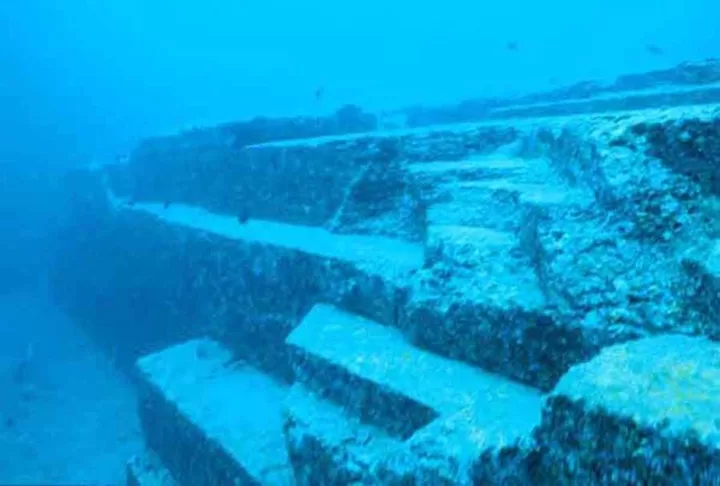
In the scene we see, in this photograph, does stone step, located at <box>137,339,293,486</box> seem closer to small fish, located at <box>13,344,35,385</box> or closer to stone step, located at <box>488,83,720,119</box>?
stone step, located at <box>488,83,720,119</box>

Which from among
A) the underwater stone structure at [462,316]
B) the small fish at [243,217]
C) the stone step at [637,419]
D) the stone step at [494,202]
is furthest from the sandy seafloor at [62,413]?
the stone step at [637,419]

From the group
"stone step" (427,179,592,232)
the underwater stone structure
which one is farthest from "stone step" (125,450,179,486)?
"stone step" (427,179,592,232)

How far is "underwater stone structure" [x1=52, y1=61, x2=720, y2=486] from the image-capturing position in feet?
6.62

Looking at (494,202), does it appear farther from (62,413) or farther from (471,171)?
(62,413)

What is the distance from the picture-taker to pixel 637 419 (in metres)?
1.74

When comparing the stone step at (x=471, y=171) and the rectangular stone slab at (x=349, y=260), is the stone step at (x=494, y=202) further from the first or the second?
the rectangular stone slab at (x=349, y=260)

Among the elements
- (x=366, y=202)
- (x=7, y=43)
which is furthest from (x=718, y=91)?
(x=7, y=43)

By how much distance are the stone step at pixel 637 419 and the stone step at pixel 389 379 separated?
828mm

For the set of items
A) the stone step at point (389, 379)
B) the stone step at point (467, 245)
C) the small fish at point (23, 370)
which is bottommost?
the small fish at point (23, 370)

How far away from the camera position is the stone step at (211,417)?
492cm

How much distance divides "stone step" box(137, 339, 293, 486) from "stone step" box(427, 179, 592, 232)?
2540 mm

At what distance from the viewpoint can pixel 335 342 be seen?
14.6 ft

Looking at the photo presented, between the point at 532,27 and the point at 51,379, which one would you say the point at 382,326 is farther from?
the point at 532,27

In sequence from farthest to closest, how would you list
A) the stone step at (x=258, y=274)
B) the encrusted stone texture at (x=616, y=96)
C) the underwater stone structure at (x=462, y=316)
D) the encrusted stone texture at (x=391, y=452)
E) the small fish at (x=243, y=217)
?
the small fish at (x=243, y=217), the encrusted stone texture at (x=616, y=96), the stone step at (x=258, y=274), the encrusted stone texture at (x=391, y=452), the underwater stone structure at (x=462, y=316)
